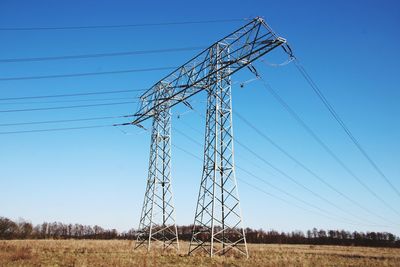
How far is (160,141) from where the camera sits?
26281mm

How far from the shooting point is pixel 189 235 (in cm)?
11994

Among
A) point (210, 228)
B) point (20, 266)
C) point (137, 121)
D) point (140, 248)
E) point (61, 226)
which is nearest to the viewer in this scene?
point (20, 266)

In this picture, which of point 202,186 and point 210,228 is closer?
point 210,228

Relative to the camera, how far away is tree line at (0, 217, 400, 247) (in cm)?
9117

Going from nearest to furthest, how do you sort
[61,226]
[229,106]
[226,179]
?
[226,179] → [229,106] → [61,226]

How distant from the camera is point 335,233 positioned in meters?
168

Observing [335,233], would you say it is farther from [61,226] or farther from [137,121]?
[137,121]

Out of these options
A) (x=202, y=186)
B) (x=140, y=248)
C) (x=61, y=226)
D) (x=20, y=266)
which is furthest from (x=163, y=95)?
(x=61, y=226)

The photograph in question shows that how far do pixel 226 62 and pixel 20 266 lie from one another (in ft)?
50.2

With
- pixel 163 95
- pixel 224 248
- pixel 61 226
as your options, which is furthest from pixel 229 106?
pixel 61 226

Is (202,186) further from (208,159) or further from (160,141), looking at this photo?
(160,141)

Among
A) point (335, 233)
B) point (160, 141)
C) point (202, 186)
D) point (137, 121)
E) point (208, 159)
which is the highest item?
point (137, 121)

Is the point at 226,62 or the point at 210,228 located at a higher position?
the point at 226,62

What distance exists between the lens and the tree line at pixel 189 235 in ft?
299
